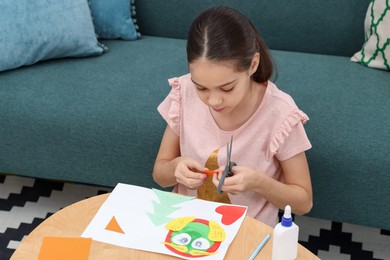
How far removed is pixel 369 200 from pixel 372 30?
731 millimetres

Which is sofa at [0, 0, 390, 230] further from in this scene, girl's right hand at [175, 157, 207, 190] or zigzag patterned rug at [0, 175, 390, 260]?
girl's right hand at [175, 157, 207, 190]

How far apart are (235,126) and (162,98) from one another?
0.57 m

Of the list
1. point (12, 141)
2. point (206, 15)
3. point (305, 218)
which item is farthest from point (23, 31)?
point (305, 218)

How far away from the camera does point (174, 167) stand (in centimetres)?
165

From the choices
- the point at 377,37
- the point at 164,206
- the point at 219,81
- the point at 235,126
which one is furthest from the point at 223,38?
the point at 377,37

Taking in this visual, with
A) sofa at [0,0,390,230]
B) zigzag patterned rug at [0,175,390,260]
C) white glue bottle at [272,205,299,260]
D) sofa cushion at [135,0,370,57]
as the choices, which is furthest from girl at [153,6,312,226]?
sofa cushion at [135,0,370,57]

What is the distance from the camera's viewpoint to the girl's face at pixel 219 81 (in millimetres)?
1427

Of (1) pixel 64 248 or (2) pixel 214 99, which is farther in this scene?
(2) pixel 214 99

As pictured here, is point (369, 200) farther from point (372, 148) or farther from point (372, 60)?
point (372, 60)

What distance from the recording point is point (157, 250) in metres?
1.33

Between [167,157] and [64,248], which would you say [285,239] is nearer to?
[64,248]

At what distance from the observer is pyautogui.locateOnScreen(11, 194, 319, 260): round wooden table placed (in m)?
1.32

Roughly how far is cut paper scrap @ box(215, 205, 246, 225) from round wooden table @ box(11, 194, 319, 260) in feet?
0.08

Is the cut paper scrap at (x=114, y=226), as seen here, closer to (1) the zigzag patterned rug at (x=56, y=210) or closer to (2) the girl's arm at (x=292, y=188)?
(2) the girl's arm at (x=292, y=188)
